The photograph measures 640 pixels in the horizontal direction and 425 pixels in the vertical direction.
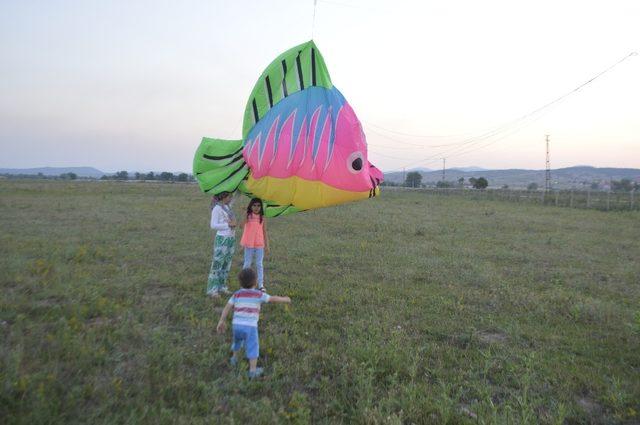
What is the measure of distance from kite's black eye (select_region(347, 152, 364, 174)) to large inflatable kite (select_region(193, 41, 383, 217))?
0.01 meters

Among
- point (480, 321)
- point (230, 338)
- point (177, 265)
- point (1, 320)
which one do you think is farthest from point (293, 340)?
→ point (177, 265)

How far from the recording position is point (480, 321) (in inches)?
260

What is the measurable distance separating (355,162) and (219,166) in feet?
6.23

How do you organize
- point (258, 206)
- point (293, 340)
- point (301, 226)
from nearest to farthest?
point (293, 340)
point (258, 206)
point (301, 226)

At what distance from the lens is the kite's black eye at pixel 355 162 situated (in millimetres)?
5777

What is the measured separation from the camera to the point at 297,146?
5734 millimetres

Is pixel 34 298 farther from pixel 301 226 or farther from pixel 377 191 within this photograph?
pixel 301 226

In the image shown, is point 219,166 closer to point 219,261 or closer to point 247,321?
point 219,261

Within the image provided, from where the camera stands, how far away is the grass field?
402 centimetres

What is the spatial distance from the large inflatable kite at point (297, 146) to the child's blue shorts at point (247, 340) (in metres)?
1.91

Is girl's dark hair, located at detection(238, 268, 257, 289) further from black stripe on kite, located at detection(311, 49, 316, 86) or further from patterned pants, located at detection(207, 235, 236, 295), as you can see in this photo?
black stripe on kite, located at detection(311, 49, 316, 86)

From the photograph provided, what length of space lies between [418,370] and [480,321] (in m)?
2.14

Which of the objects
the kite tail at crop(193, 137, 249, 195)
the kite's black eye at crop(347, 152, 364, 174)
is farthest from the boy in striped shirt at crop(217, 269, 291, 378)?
the kite's black eye at crop(347, 152, 364, 174)

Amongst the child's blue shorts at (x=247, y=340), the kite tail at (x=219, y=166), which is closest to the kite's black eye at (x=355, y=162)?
the kite tail at (x=219, y=166)
